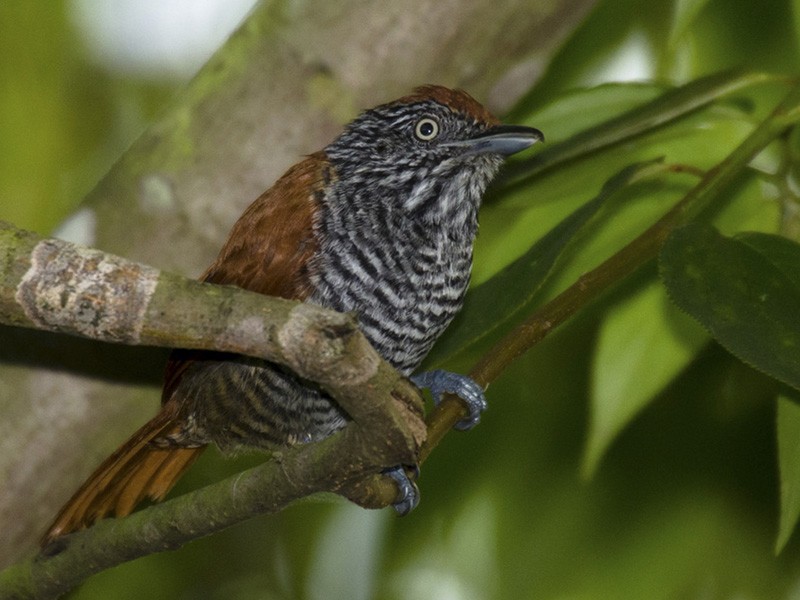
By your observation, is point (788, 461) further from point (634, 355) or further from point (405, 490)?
point (405, 490)

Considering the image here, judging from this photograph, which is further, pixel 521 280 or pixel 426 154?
pixel 426 154

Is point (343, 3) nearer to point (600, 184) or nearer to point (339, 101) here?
point (339, 101)

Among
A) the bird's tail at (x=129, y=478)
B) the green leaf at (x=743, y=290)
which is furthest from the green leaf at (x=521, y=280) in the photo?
the bird's tail at (x=129, y=478)

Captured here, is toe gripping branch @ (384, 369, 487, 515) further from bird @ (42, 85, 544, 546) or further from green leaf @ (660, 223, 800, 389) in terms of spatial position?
green leaf @ (660, 223, 800, 389)

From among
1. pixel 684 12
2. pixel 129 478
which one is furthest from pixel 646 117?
pixel 129 478

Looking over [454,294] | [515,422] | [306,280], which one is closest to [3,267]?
[306,280]

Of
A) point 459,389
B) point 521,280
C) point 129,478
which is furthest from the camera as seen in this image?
point 129,478

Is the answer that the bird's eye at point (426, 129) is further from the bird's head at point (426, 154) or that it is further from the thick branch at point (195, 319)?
the thick branch at point (195, 319)
